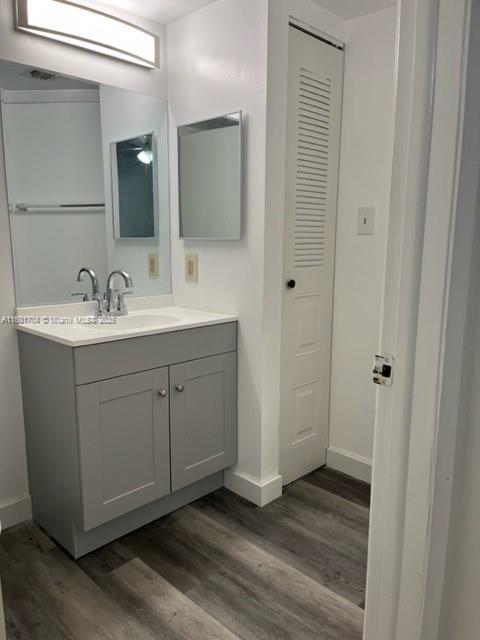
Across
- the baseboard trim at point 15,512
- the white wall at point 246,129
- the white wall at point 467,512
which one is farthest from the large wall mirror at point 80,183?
the white wall at point 467,512

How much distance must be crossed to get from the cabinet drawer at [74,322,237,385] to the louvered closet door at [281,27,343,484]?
34 cm

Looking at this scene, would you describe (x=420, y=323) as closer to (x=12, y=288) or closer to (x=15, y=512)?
(x=12, y=288)

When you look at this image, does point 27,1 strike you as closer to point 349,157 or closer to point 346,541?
point 349,157

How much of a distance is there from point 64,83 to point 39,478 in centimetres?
162

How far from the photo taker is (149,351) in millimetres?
1854

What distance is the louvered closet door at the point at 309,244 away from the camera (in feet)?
6.93

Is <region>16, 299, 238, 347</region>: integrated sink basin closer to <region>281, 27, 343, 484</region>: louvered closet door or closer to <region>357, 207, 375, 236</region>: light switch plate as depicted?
<region>281, 27, 343, 484</region>: louvered closet door

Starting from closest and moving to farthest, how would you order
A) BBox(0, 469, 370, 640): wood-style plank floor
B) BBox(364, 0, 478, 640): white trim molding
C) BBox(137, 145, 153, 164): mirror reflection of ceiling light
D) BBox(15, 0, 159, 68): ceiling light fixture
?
BBox(364, 0, 478, 640): white trim molding, BBox(0, 469, 370, 640): wood-style plank floor, BBox(15, 0, 159, 68): ceiling light fixture, BBox(137, 145, 153, 164): mirror reflection of ceiling light

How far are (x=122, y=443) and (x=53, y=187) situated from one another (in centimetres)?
109

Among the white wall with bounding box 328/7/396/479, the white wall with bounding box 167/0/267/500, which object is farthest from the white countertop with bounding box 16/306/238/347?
the white wall with bounding box 328/7/396/479

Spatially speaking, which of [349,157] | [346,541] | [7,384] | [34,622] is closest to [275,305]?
[349,157]

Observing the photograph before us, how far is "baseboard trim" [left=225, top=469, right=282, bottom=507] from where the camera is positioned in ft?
7.13

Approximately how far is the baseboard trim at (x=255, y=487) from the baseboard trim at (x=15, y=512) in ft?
2.90

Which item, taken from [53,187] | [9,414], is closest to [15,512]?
[9,414]
